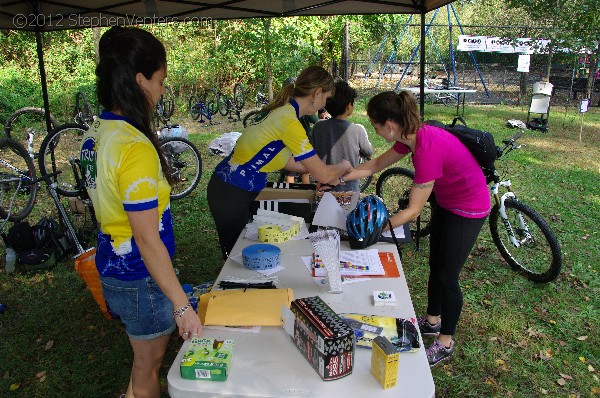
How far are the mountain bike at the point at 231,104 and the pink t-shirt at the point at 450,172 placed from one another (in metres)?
8.93

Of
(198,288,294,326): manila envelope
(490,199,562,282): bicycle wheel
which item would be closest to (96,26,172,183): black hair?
(198,288,294,326): manila envelope

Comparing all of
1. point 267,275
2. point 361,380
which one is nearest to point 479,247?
point 267,275

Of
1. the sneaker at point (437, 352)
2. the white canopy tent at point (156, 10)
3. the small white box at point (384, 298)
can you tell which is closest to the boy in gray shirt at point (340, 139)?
the white canopy tent at point (156, 10)

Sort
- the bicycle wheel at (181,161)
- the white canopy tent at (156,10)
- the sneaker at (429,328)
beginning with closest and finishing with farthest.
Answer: the sneaker at (429,328), the white canopy tent at (156,10), the bicycle wheel at (181,161)

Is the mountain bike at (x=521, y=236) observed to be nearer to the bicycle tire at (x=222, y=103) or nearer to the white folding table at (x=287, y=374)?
the white folding table at (x=287, y=374)

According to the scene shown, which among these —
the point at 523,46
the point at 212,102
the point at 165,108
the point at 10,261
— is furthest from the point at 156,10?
the point at 523,46

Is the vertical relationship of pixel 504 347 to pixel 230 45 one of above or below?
below

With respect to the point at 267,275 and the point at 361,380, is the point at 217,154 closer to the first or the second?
the point at 267,275

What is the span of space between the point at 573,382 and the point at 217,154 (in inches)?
232

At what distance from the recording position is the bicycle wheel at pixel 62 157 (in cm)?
521

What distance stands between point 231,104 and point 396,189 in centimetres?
664

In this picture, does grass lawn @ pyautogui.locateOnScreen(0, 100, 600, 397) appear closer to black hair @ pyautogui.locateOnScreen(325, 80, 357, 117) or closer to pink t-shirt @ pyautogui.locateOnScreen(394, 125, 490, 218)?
pink t-shirt @ pyautogui.locateOnScreen(394, 125, 490, 218)

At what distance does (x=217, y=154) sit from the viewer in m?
7.56

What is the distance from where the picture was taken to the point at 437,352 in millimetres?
2906
